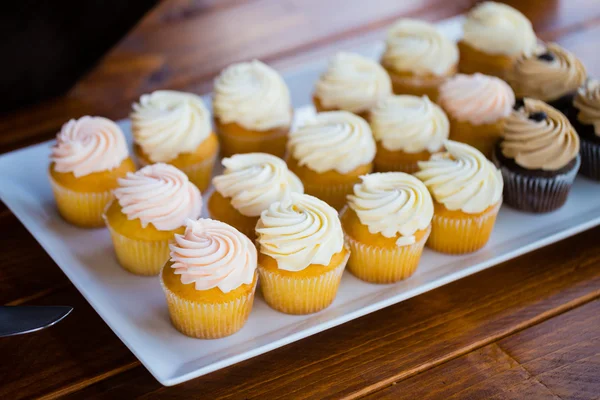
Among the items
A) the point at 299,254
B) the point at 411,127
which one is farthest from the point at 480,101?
the point at 299,254

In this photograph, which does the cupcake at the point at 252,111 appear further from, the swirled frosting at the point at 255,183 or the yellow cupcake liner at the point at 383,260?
the yellow cupcake liner at the point at 383,260

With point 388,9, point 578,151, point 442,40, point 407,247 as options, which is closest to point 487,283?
point 407,247

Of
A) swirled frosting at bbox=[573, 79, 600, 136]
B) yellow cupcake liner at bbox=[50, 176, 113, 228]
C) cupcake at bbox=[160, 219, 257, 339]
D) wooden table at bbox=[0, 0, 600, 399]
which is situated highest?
swirled frosting at bbox=[573, 79, 600, 136]

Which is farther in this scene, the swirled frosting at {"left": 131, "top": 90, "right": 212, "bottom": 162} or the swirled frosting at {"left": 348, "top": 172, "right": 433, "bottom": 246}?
the swirled frosting at {"left": 131, "top": 90, "right": 212, "bottom": 162}

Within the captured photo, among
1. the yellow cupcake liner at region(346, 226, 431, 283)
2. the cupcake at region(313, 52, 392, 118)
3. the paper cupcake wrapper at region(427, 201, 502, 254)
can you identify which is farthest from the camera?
the cupcake at region(313, 52, 392, 118)

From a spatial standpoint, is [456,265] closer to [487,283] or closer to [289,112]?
[487,283]

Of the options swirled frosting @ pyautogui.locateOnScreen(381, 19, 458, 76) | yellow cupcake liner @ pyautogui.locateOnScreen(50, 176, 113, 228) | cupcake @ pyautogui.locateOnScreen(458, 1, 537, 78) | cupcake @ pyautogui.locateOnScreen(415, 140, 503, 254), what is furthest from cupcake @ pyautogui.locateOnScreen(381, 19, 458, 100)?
yellow cupcake liner @ pyautogui.locateOnScreen(50, 176, 113, 228)

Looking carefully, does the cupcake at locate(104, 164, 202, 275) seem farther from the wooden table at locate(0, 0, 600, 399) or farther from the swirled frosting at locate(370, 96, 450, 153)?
the swirled frosting at locate(370, 96, 450, 153)
